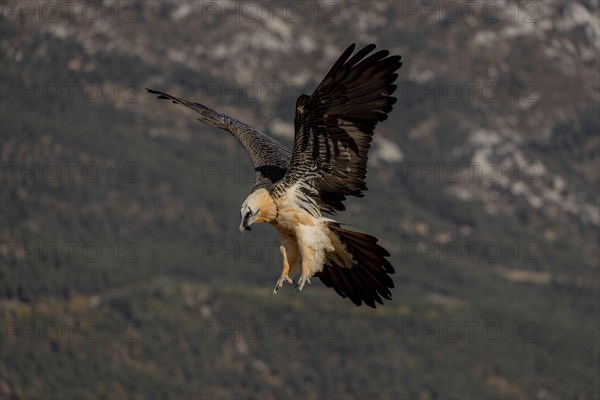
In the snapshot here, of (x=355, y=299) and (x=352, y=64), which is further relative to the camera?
(x=355, y=299)

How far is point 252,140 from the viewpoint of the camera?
2966 centimetres

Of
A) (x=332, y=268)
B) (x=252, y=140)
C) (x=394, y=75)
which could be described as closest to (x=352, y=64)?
(x=394, y=75)

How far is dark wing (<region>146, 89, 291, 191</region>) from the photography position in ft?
89.8

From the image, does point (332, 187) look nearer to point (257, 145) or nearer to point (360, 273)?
point (360, 273)

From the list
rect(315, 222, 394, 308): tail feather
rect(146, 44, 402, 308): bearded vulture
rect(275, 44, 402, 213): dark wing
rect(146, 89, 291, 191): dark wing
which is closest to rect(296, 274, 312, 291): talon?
rect(146, 44, 402, 308): bearded vulture

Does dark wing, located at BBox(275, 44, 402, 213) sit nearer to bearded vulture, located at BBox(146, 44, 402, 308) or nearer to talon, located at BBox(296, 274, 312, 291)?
bearded vulture, located at BBox(146, 44, 402, 308)

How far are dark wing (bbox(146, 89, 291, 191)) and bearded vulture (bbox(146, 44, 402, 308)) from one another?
4.90ft

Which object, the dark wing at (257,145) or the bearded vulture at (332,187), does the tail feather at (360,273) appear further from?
the dark wing at (257,145)

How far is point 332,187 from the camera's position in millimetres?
25328

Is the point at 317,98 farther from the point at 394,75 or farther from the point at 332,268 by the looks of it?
the point at 332,268

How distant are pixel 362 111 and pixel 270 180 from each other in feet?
9.77

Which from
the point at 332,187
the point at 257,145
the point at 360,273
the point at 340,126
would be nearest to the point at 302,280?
the point at 360,273

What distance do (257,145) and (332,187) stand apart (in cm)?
442

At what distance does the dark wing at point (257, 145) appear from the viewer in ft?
89.8
